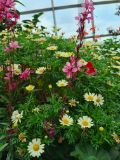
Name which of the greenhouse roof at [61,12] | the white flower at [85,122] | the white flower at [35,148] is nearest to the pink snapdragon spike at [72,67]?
the white flower at [85,122]

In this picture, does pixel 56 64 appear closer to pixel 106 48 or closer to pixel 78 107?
pixel 78 107

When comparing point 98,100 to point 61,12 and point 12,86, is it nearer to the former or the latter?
point 12,86

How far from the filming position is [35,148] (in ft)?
7.34

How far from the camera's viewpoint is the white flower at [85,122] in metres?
2.25

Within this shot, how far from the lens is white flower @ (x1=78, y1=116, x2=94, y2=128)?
2.25 m

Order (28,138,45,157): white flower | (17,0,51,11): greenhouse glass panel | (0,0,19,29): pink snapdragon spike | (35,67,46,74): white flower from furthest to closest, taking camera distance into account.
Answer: (17,0,51,11): greenhouse glass panel, (35,67,46,74): white flower, (0,0,19,29): pink snapdragon spike, (28,138,45,157): white flower

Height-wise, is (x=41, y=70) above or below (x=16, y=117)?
above

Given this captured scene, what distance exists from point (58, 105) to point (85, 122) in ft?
0.53

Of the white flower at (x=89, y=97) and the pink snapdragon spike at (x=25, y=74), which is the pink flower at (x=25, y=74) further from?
the white flower at (x=89, y=97)

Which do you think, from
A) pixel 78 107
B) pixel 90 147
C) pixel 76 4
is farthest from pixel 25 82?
pixel 76 4

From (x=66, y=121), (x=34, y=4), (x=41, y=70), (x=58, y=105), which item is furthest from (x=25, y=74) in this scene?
(x=34, y=4)

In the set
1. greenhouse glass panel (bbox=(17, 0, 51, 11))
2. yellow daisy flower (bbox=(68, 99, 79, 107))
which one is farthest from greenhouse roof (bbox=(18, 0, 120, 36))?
yellow daisy flower (bbox=(68, 99, 79, 107))

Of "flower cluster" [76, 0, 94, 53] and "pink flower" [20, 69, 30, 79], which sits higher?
"flower cluster" [76, 0, 94, 53]

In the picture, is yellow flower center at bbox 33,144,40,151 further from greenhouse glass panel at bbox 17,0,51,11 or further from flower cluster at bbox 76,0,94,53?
greenhouse glass panel at bbox 17,0,51,11
